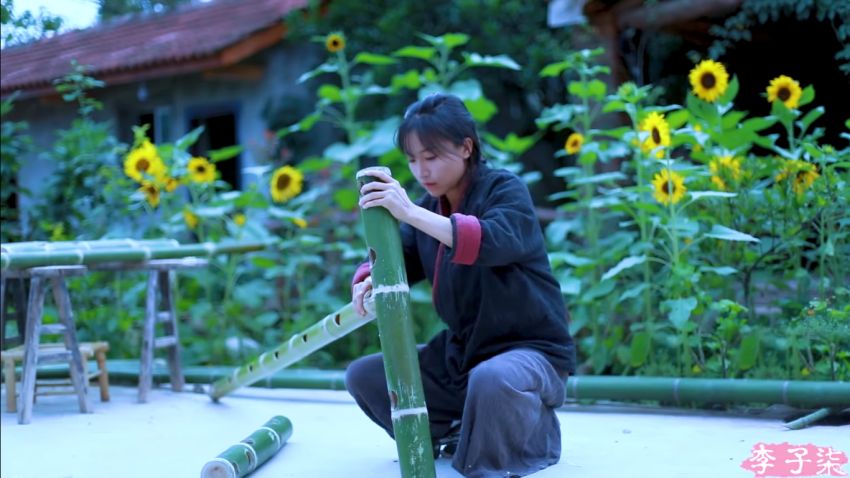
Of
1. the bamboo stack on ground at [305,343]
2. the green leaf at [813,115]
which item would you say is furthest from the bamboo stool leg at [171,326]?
the green leaf at [813,115]

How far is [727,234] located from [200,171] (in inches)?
119

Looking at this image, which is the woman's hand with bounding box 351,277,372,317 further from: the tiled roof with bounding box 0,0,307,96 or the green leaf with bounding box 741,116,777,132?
the tiled roof with bounding box 0,0,307,96

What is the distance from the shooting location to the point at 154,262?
4.98 meters

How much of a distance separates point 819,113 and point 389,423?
92.1 inches

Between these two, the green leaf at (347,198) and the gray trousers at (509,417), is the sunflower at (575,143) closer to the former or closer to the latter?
the green leaf at (347,198)

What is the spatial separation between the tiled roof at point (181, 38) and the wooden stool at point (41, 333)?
6.44 ft

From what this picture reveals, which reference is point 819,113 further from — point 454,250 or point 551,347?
point 454,250

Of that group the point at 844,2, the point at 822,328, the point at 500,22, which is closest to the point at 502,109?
the point at 500,22

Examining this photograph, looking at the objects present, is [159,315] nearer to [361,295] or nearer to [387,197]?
[361,295]

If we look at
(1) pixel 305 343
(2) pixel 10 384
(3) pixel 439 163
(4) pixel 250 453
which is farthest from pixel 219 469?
(2) pixel 10 384

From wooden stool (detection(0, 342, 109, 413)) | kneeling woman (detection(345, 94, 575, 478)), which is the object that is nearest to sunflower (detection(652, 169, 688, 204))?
kneeling woman (detection(345, 94, 575, 478))

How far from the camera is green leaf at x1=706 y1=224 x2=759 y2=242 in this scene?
403 centimetres

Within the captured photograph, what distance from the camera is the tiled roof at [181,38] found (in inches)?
292

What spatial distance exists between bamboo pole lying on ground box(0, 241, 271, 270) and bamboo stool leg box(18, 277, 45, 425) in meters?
0.10
